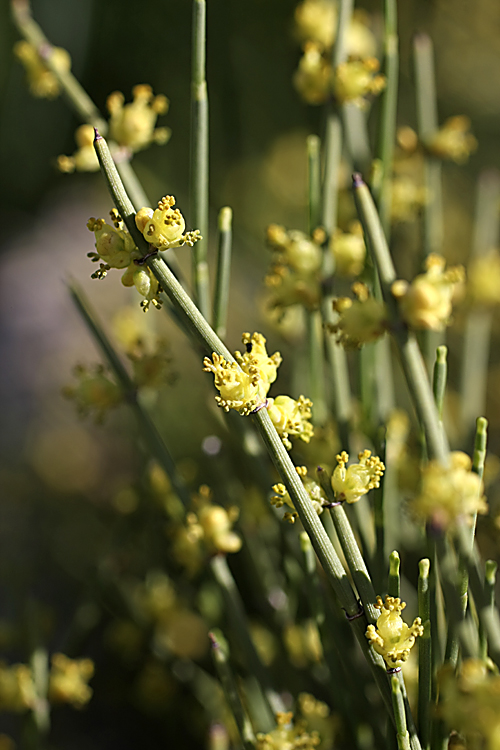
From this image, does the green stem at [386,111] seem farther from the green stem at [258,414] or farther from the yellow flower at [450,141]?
the green stem at [258,414]

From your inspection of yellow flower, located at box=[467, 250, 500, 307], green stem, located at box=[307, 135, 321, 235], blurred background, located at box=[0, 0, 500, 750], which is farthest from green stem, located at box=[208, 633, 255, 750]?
blurred background, located at box=[0, 0, 500, 750]

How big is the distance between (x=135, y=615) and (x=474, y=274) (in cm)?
51

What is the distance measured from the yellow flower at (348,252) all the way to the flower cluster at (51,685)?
0.45 metres

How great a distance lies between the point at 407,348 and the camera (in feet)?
1.35

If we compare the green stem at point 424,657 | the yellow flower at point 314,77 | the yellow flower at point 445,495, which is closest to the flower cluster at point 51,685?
the green stem at point 424,657

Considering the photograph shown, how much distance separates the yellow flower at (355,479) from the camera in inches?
16.0

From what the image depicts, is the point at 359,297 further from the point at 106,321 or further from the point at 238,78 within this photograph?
the point at 238,78

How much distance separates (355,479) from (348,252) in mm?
237

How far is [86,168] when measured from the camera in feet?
1.79

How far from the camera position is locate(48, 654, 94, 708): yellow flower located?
638 mm

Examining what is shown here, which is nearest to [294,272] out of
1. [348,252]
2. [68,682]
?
[348,252]

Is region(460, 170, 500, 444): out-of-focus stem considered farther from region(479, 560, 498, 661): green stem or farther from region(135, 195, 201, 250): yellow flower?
region(135, 195, 201, 250): yellow flower

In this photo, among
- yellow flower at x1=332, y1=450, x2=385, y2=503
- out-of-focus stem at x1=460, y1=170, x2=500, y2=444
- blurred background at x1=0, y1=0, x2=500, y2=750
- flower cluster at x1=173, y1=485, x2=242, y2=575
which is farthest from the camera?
blurred background at x1=0, y1=0, x2=500, y2=750

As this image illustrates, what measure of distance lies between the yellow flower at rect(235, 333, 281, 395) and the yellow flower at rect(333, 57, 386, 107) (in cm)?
29
